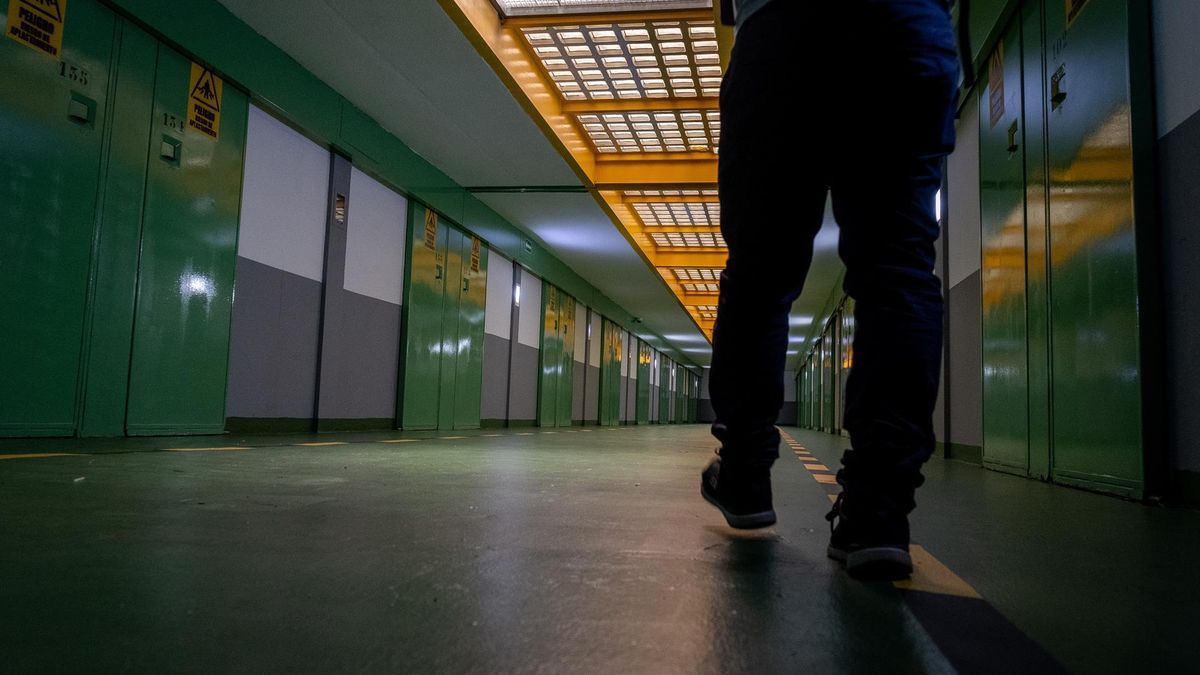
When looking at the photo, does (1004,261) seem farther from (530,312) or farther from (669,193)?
(530,312)

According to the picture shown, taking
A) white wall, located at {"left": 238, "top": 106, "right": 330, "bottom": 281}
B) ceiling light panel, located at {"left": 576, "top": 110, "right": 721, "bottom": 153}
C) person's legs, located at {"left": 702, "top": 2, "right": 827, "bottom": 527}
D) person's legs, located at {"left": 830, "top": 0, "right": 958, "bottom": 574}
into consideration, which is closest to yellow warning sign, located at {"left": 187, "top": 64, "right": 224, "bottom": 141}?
white wall, located at {"left": 238, "top": 106, "right": 330, "bottom": 281}

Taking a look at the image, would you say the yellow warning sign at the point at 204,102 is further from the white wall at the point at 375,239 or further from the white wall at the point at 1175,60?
the white wall at the point at 1175,60

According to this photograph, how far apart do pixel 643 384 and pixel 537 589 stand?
2821 centimetres

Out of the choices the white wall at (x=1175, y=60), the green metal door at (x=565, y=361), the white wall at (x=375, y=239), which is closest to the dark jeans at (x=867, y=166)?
the white wall at (x=1175, y=60)

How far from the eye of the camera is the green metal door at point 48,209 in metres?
4.37

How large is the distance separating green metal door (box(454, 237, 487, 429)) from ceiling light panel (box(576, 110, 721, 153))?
2.82 meters

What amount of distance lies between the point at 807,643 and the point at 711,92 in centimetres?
847

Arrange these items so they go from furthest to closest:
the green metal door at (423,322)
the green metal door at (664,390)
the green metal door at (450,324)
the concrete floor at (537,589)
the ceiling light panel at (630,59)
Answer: the green metal door at (664,390) → the green metal door at (450,324) → the green metal door at (423,322) → the ceiling light panel at (630,59) → the concrete floor at (537,589)

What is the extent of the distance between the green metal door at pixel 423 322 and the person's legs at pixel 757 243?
842 centimetres

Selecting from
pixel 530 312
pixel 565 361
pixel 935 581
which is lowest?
pixel 935 581

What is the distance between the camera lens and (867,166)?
1.43m

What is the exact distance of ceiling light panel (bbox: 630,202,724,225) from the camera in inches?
507

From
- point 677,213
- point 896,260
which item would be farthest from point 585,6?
point 677,213

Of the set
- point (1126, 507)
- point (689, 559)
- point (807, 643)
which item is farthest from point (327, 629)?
point (1126, 507)
